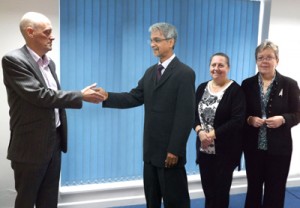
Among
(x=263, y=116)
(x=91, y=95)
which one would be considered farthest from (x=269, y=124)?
(x=91, y=95)

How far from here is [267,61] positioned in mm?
2314

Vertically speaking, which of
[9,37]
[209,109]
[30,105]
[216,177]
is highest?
[9,37]

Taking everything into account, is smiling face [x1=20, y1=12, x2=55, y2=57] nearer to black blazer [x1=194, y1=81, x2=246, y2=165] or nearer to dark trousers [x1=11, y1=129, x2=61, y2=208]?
dark trousers [x1=11, y1=129, x2=61, y2=208]

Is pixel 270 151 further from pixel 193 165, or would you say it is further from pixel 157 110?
pixel 193 165

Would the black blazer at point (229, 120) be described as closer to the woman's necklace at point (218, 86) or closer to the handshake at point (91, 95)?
the woman's necklace at point (218, 86)

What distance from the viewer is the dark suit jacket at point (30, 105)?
1.78 meters

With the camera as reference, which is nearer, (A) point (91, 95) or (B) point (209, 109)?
(A) point (91, 95)

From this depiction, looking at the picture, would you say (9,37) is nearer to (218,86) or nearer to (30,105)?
(30,105)

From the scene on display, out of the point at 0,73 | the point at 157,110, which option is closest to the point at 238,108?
the point at 157,110

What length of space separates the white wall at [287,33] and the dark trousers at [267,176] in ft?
4.77

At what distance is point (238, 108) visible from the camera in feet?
7.54

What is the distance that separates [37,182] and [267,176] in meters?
1.68

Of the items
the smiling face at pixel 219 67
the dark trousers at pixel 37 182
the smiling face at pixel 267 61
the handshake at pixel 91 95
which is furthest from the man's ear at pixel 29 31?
the smiling face at pixel 267 61

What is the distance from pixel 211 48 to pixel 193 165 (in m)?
1.27
